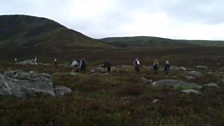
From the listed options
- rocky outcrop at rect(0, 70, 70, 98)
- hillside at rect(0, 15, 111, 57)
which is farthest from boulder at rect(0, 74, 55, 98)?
hillside at rect(0, 15, 111, 57)

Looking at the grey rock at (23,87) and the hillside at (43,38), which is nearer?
the grey rock at (23,87)

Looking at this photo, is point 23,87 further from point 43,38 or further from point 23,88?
point 43,38

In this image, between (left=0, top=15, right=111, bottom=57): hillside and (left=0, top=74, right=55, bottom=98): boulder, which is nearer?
(left=0, top=74, right=55, bottom=98): boulder

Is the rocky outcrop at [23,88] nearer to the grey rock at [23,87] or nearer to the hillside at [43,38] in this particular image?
the grey rock at [23,87]

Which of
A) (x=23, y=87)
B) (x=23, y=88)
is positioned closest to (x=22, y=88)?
(x=23, y=88)

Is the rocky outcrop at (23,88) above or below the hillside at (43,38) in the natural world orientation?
above

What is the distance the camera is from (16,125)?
11453 millimetres

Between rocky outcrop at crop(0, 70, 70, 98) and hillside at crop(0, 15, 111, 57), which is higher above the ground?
rocky outcrop at crop(0, 70, 70, 98)

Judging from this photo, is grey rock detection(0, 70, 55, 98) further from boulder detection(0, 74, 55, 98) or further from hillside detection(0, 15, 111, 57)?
hillside detection(0, 15, 111, 57)

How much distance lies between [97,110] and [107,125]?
158 cm

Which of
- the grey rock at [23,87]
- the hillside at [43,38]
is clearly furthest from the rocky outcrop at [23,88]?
the hillside at [43,38]

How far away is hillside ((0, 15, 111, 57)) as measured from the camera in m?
144

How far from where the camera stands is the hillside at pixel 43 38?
143875 mm

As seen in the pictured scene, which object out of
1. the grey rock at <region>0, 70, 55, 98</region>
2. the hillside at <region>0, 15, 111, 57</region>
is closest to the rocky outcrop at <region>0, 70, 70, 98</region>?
the grey rock at <region>0, 70, 55, 98</region>
